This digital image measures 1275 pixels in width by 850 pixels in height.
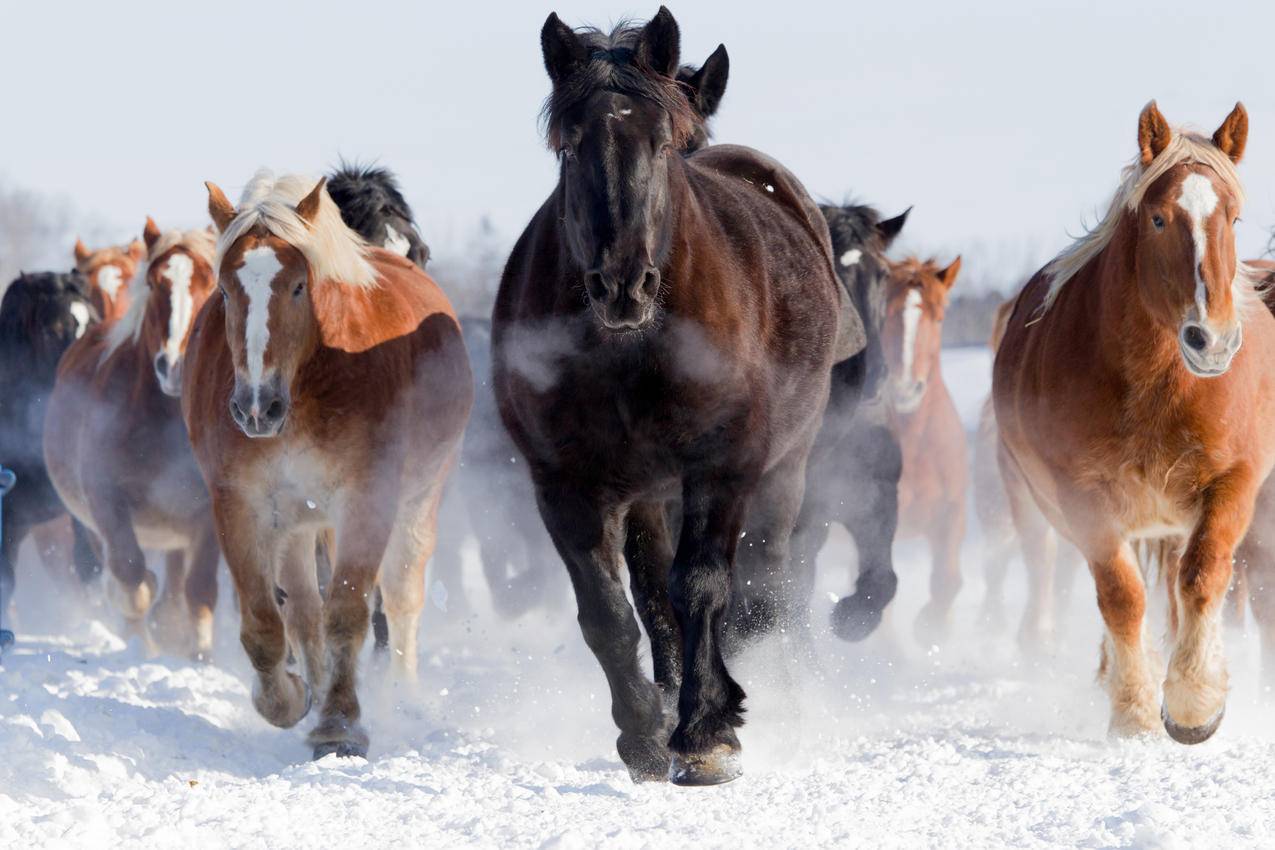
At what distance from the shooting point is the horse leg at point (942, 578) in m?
10.7

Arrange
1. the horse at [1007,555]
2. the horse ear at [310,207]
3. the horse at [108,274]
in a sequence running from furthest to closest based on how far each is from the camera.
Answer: the horse at [108,274], the horse at [1007,555], the horse ear at [310,207]

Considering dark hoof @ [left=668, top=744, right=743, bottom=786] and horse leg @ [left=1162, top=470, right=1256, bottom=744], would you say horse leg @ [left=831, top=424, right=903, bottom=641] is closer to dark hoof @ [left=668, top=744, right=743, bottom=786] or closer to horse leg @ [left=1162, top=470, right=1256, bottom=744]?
horse leg @ [left=1162, top=470, right=1256, bottom=744]

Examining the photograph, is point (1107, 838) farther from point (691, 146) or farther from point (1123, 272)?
point (691, 146)

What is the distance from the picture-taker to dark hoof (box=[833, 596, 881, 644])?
26.9 feet

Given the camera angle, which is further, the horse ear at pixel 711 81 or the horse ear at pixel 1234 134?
the horse ear at pixel 1234 134

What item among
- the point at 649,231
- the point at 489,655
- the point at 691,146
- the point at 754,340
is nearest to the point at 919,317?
the point at 489,655

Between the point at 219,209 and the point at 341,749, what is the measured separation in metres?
2.11

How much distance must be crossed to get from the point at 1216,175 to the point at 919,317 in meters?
5.36

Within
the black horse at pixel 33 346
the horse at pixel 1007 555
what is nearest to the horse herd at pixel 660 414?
the horse at pixel 1007 555

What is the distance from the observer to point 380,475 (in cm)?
646

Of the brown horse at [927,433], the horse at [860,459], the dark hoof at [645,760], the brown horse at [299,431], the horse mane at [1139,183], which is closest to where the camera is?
the dark hoof at [645,760]

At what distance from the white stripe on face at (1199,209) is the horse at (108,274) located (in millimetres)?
8324

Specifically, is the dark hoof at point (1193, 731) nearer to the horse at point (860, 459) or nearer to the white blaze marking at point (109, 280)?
the horse at point (860, 459)

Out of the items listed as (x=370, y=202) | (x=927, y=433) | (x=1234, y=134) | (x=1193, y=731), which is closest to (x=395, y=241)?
(x=370, y=202)
